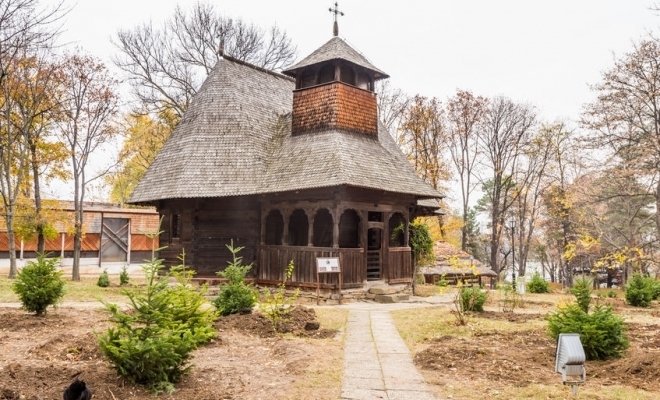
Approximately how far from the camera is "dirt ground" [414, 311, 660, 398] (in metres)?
6.60

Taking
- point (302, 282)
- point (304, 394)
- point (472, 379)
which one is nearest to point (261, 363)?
point (304, 394)

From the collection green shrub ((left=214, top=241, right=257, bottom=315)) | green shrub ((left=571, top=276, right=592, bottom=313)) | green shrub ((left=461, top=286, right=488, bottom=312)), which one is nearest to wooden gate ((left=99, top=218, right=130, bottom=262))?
green shrub ((left=214, top=241, right=257, bottom=315))

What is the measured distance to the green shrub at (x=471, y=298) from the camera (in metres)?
12.5

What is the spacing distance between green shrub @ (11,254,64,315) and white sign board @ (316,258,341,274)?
634 cm

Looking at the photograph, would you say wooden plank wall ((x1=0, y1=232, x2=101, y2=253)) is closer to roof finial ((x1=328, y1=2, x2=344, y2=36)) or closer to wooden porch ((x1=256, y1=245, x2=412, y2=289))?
wooden porch ((x1=256, y1=245, x2=412, y2=289))

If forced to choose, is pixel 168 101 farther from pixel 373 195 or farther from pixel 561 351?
pixel 561 351

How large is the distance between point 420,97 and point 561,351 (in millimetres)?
29043

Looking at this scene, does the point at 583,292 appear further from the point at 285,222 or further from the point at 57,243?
the point at 57,243

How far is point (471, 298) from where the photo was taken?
12570 millimetres

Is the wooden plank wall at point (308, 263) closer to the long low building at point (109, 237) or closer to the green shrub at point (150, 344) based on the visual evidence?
the green shrub at point (150, 344)

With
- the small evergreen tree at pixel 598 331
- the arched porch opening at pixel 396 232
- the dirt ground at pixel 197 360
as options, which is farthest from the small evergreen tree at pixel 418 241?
the small evergreen tree at pixel 598 331

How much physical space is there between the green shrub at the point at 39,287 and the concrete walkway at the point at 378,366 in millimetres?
6468

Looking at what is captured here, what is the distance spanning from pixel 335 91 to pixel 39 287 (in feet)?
35.2

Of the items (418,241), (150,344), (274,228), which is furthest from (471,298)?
(150,344)
